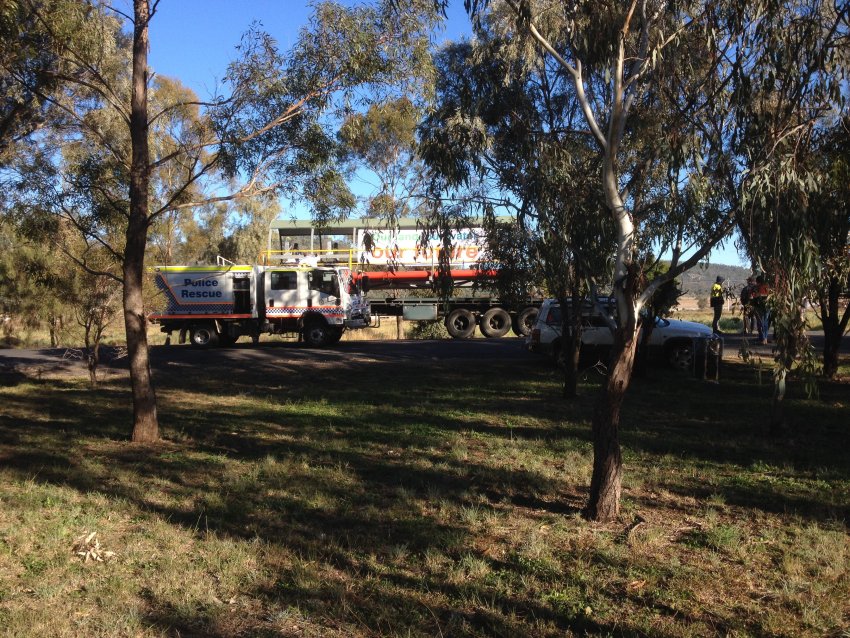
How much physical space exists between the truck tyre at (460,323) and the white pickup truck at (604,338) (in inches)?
332

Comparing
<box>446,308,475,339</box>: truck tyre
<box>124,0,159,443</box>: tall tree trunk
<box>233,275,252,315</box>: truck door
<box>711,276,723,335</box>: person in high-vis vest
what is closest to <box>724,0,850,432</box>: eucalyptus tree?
<box>124,0,159,443</box>: tall tree trunk

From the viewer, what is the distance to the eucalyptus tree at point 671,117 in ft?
19.7

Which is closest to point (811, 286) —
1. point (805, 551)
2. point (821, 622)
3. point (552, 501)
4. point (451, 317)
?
point (805, 551)

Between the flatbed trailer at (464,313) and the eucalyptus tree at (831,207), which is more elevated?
the eucalyptus tree at (831,207)

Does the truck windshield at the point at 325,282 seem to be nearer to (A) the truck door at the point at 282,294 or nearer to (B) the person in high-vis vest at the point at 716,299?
(A) the truck door at the point at 282,294

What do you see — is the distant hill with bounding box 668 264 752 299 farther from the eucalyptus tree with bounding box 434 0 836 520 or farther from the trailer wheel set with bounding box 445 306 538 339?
the trailer wheel set with bounding box 445 306 538 339

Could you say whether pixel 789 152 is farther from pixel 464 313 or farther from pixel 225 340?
pixel 225 340

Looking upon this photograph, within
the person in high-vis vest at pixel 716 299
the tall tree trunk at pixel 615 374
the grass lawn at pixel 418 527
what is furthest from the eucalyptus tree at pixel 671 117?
the person in high-vis vest at pixel 716 299

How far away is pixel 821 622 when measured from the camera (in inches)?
169

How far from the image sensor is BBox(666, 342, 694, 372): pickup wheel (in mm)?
16344

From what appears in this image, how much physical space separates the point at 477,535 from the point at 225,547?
1978mm

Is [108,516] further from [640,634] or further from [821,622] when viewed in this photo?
[821,622]

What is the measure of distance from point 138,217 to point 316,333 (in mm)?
14544

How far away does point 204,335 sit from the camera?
2419 centimetres
